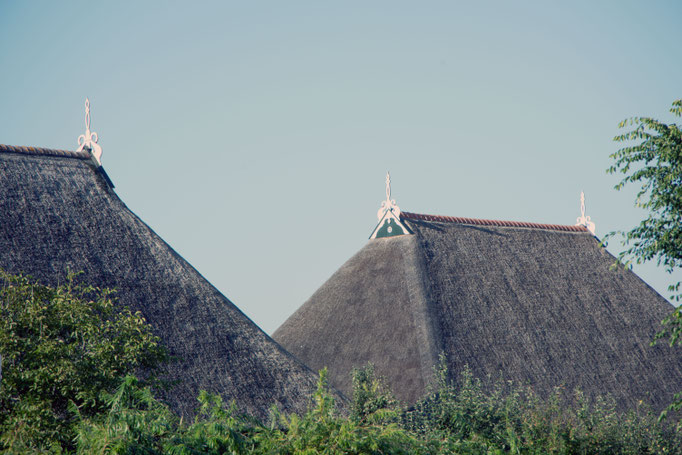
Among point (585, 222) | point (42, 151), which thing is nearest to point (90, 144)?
point (42, 151)

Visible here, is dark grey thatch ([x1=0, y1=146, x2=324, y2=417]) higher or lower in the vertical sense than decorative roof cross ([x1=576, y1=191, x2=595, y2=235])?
lower

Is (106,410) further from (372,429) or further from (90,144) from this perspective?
(90,144)

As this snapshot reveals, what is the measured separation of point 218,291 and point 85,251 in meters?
2.89

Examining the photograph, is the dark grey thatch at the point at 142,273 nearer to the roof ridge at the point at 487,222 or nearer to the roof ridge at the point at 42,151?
the roof ridge at the point at 42,151

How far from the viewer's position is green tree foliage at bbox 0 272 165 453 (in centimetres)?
1015

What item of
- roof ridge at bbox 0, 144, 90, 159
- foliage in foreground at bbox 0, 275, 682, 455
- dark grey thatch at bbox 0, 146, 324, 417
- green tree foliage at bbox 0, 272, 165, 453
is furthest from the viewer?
roof ridge at bbox 0, 144, 90, 159

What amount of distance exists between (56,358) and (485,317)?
44.2ft

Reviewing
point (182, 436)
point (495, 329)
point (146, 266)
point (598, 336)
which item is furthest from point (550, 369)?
point (182, 436)

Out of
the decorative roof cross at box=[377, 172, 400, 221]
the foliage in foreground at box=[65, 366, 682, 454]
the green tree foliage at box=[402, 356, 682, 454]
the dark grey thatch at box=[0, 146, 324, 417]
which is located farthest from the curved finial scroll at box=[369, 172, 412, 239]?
the green tree foliage at box=[402, 356, 682, 454]

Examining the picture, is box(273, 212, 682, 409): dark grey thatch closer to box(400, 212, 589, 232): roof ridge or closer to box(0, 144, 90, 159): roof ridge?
box(400, 212, 589, 232): roof ridge

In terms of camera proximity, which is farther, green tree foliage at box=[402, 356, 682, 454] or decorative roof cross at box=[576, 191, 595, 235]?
decorative roof cross at box=[576, 191, 595, 235]

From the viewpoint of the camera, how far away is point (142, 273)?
16.9 meters

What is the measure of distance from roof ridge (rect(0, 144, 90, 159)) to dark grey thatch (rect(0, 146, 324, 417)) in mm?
23

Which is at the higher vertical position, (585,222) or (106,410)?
(585,222)
